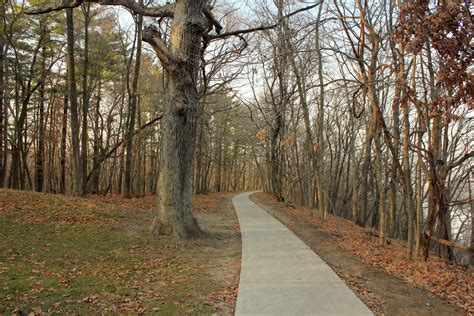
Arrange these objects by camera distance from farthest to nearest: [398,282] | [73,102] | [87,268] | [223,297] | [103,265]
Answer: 1. [73,102]
2. [103,265]
3. [87,268]
4. [398,282]
5. [223,297]

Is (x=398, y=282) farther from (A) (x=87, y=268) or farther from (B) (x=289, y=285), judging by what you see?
(A) (x=87, y=268)

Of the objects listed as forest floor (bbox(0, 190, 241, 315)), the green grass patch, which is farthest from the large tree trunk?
the green grass patch

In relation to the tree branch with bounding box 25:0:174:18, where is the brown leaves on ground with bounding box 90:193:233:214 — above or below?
below

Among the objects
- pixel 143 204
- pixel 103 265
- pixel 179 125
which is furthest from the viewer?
pixel 143 204

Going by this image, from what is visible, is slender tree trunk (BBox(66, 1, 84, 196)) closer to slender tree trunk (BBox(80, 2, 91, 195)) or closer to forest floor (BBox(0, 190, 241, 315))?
slender tree trunk (BBox(80, 2, 91, 195))

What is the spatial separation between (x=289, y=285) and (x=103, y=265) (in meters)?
3.37

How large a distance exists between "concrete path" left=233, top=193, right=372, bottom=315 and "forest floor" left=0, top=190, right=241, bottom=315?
0.88 feet

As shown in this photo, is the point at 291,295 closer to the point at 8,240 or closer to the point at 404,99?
the point at 404,99

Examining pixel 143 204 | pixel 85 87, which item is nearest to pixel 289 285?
pixel 143 204

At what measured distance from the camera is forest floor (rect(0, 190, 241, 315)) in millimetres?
4535

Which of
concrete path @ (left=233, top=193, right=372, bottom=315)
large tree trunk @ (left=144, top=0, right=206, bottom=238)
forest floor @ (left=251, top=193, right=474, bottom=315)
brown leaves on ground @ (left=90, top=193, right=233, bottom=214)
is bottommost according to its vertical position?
forest floor @ (left=251, top=193, right=474, bottom=315)

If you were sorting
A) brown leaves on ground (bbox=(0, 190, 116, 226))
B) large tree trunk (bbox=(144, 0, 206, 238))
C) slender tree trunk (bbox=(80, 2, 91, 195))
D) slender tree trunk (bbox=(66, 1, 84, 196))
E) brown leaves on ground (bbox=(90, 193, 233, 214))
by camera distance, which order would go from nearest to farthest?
large tree trunk (bbox=(144, 0, 206, 238)) < brown leaves on ground (bbox=(0, 190, 116, 226)) < slender tree trunk (bbox=(66, 1, 84, 196)) < brown leaves on ground (bbox=(90, 193, 233, 214)) < slender tree trunk (bbox=(80, 2, 91, 195))

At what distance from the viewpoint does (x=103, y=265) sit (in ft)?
20.6

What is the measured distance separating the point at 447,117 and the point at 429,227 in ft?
10.6
